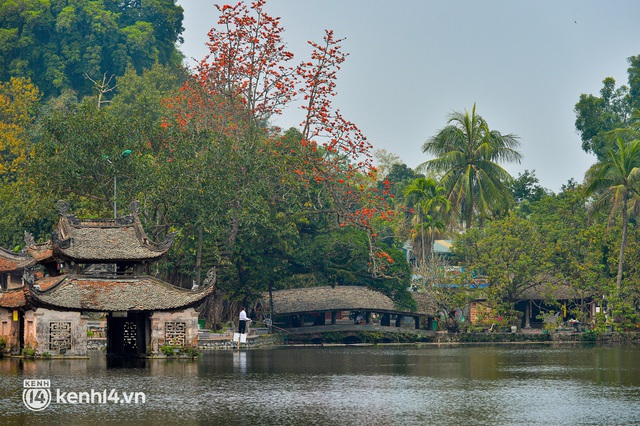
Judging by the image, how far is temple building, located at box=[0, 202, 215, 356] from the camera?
2156 inches

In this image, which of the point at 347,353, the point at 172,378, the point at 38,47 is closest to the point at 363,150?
the point at 347,353

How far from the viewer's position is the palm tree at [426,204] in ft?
287

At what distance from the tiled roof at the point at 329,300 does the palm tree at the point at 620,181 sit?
18.3 meters

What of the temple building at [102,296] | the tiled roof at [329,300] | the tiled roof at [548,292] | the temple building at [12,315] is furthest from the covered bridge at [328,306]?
the temple building at [12,315]

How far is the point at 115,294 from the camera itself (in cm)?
5600

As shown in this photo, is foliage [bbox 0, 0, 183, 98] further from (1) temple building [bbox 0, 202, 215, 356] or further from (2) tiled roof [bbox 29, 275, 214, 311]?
(2) tiled roof [bbox 29, 275, 214, 311]

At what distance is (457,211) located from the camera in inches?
3841

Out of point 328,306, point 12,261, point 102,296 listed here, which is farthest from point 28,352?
point 328,306

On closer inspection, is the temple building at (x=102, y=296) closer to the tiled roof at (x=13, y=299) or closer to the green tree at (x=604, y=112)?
the tiled roof at (x=13, y=299)

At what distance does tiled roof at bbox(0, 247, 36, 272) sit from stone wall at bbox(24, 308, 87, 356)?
2211 centimetres

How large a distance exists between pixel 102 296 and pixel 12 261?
979 inches

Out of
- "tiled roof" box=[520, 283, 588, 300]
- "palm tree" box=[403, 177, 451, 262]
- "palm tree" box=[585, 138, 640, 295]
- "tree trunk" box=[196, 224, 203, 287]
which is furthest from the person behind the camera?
"palm tree" box=[403, 177, 451, 262]

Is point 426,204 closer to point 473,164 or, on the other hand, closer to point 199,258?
point 473,164

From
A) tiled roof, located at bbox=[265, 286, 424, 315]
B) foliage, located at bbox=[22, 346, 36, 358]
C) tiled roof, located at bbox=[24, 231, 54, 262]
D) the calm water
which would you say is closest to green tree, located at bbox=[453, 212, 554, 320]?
tiled roof, located at bbox=[265, 286, 424, 315]
